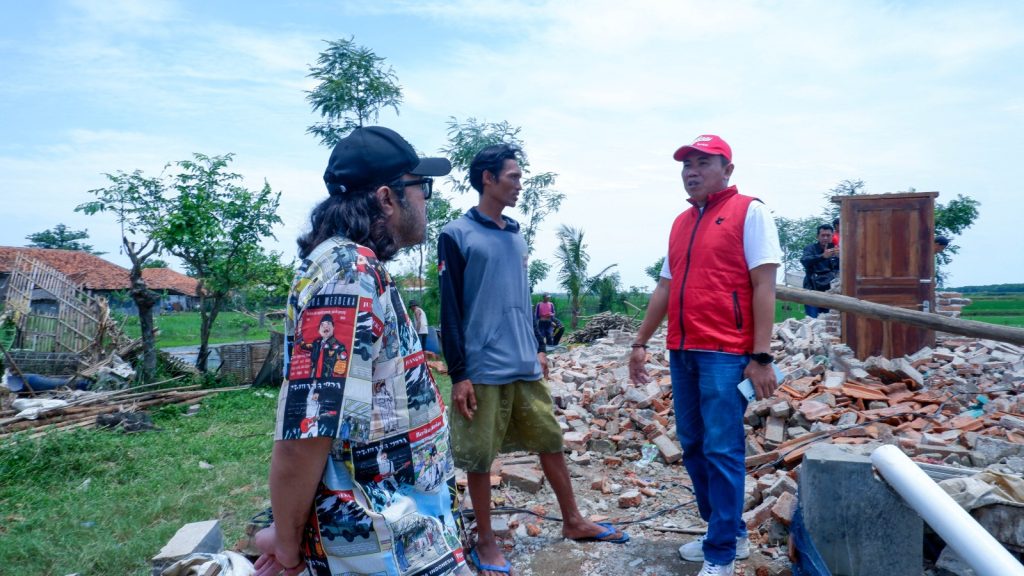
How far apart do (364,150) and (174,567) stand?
7.18ft

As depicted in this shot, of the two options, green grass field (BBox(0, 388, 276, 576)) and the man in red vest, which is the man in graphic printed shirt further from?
green grass field (BBox(0, 388, 276, 576))

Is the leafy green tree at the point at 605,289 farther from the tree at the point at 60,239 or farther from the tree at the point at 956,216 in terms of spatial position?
the tree at the point at 60,239

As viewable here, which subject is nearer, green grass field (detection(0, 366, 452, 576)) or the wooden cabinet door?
green grass field (detection(0, 366, 452, 576))

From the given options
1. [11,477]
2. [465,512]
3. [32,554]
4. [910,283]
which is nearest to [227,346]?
[11,477]

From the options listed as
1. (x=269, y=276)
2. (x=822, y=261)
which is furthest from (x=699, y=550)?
(x=269, y=276)

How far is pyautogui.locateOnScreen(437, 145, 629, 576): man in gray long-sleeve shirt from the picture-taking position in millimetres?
3078

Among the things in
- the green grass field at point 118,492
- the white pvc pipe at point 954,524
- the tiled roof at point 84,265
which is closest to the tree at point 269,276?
the green grass field at point 118,492

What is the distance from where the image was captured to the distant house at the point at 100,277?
53.4ft

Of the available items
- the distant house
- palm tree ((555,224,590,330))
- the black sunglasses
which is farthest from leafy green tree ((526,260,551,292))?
the black sunglasses

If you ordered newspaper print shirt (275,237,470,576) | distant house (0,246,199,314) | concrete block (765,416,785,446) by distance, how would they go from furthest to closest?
distant house (0,246,199,314)
concrete block (765,416,785,446)
newspaper print shirt (275,237,470,576)

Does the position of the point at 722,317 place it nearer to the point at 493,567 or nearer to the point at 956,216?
the point at 493,567

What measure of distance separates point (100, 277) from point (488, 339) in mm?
34402

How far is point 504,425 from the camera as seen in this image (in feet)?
10.5

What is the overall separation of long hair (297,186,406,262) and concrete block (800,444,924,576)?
6.85ft
